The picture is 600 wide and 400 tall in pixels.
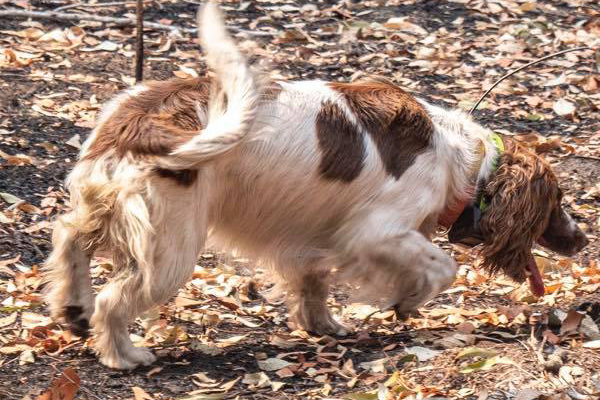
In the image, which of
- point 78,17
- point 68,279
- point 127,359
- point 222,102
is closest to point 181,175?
point 222,102

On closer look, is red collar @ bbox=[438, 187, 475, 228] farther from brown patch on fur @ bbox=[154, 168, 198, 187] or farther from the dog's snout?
brown patch on fur @ bbox=[154, 168, 198, 187]

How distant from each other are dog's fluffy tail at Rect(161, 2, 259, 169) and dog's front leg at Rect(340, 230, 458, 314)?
95cm

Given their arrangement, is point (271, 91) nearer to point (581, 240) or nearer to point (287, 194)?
A: point (287, 194)

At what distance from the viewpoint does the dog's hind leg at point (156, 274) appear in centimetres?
458

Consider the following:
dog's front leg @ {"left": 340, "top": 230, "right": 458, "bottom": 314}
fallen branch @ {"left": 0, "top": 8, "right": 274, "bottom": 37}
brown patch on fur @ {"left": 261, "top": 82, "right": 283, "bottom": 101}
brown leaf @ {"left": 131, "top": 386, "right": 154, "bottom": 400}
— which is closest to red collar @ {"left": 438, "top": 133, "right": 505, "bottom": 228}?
dog's front leg @ {"left": 340, "top": 230, "right": 458, "bottom": 314}

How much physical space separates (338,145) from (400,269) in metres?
0.68

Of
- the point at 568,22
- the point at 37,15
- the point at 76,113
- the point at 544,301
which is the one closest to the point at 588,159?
the point at 544,301

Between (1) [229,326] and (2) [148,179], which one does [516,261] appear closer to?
(1) [229,326]

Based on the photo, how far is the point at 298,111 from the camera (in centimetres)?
493

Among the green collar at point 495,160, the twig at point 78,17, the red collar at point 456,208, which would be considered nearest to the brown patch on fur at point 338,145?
the red collar at point 456,208

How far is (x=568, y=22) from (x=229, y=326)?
6046 mm

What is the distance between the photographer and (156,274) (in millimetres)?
4621

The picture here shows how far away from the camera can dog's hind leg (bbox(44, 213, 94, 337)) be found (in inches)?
191

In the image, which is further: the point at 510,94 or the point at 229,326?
the point at 510,94
